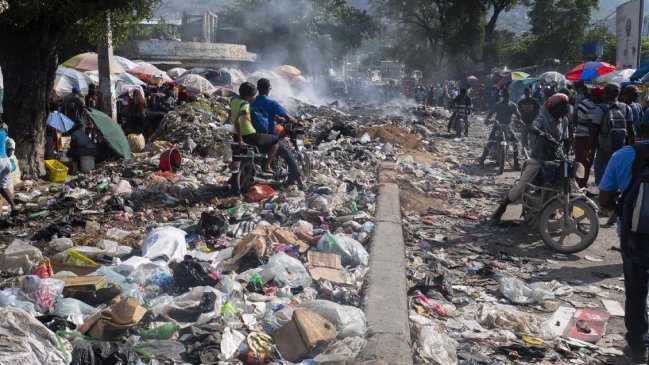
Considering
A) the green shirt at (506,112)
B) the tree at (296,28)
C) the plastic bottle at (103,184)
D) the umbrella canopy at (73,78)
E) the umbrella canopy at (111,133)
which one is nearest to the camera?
the plastic bottle at (103,184)

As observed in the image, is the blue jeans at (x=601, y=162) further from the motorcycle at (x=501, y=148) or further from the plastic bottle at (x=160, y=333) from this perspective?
the plastic bottle at (x=160, y=333)

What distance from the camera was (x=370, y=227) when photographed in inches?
271

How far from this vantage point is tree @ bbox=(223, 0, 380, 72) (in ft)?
164

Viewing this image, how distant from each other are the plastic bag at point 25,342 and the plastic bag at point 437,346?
7.35 feet

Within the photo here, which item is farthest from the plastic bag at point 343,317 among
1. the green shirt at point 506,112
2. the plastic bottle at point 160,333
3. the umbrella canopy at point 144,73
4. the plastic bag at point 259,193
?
the umbrella canopy at point 144,73

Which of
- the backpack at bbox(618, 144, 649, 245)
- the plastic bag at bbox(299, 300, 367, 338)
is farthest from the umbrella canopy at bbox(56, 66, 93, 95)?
the backpack at bbox(618, 144, 649, 245)

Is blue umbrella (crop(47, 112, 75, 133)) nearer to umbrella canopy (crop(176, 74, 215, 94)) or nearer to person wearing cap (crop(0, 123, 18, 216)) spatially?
person wearing cap (crop(0, 123, 18, 216))

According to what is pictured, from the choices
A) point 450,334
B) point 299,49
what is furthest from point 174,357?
point 299,49

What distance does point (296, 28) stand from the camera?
49469 mm

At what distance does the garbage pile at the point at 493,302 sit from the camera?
419cm

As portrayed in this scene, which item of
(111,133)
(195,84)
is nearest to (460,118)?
(195,84)

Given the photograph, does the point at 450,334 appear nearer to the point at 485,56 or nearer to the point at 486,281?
the point at 486,281

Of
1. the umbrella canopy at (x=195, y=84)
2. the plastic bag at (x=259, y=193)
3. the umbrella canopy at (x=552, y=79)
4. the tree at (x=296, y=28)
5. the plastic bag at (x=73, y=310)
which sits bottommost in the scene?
the plastic bag at (x=73, y=310)

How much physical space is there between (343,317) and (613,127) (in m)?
5.76
